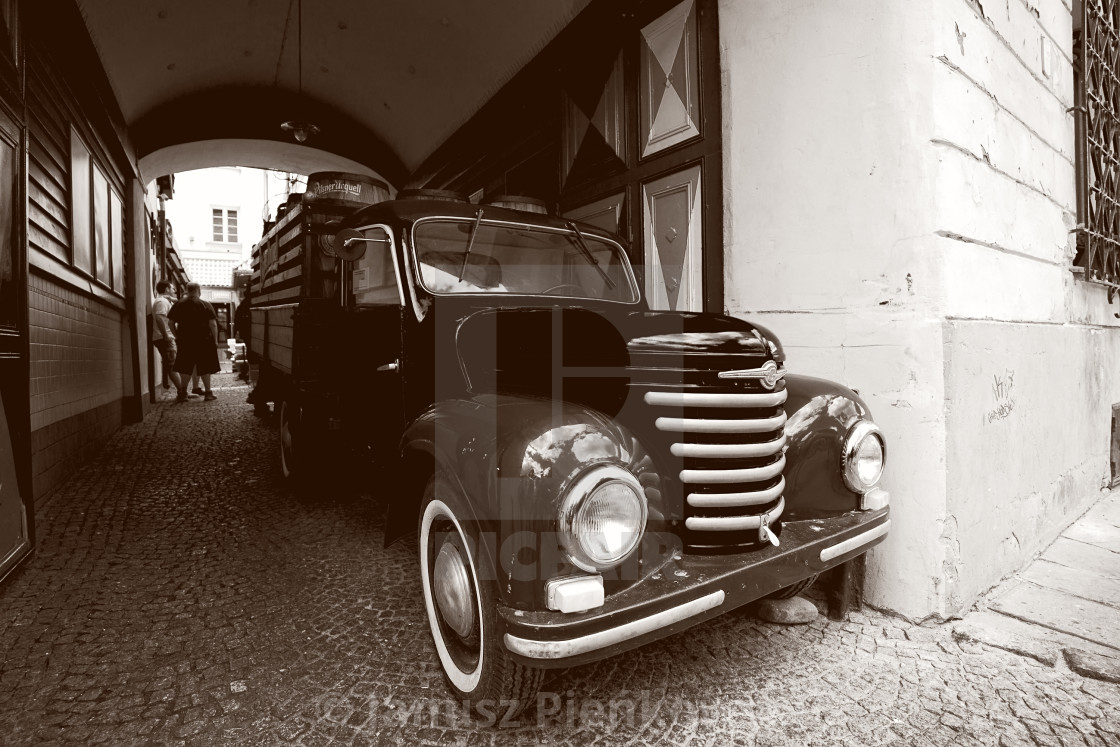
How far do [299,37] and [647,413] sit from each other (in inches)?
295

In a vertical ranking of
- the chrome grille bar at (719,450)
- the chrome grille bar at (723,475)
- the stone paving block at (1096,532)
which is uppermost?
the chrome grille bar at (719,450)

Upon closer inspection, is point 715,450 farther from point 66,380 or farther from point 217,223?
point 217,223

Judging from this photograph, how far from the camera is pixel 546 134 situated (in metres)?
5.94

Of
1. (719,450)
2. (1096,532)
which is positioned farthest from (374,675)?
(1096,532)

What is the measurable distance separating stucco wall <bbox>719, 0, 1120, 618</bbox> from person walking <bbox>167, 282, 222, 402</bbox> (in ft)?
27.8

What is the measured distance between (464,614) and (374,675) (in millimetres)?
512

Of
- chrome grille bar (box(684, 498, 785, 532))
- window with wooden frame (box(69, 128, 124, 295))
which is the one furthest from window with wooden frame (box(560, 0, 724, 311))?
window with wooden frame (box(69, 128, 124, 295))

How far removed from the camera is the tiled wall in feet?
13.7

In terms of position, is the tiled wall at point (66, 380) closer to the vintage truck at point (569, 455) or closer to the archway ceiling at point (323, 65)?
the archway ceiling at point (323, 65)

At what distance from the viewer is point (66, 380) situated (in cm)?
493

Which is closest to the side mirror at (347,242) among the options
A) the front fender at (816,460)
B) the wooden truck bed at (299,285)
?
the wooden truck bed at (299,285)

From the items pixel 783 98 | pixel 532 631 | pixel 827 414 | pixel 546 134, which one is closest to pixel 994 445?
pixel 827 414

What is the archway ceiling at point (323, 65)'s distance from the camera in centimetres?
607

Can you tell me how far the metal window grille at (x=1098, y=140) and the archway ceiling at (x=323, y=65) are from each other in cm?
371
